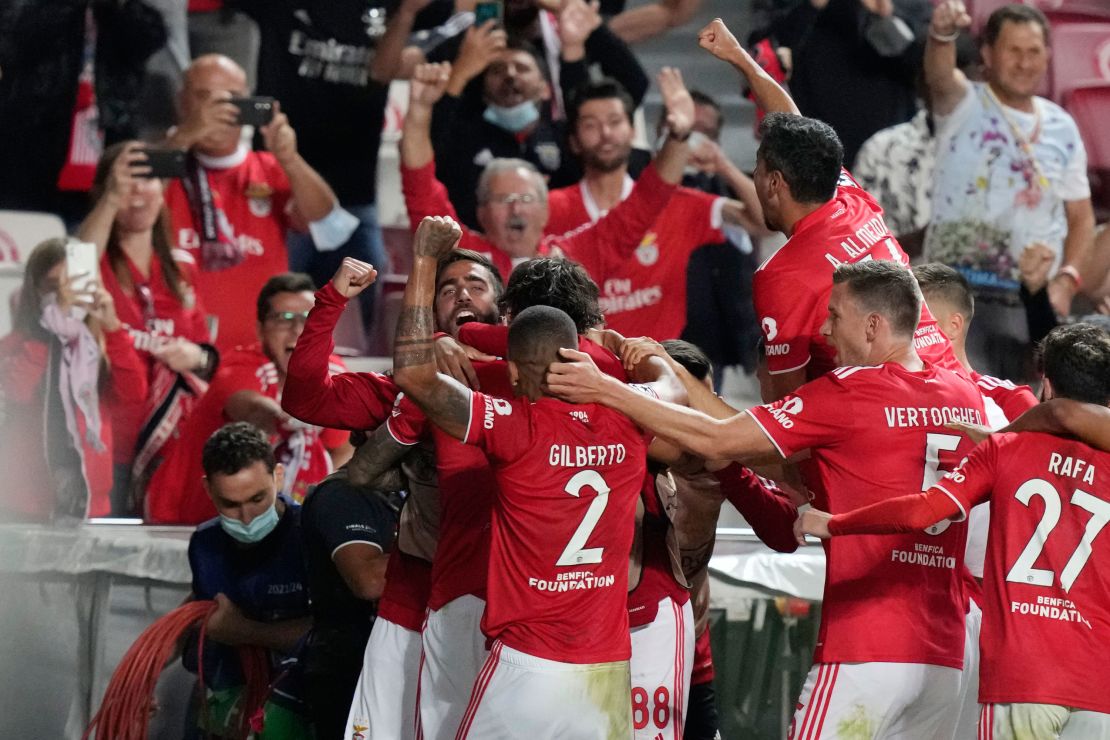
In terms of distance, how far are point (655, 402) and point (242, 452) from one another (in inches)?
83.9

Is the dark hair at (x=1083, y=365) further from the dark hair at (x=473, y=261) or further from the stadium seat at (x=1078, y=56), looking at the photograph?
the stadium seat at (x=1078, y=56)

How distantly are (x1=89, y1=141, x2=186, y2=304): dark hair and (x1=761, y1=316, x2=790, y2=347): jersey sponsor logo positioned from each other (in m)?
3.81

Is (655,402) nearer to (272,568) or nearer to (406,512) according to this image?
(406,512)

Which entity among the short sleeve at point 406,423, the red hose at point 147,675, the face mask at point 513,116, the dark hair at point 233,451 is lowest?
the red hose at point 147,675

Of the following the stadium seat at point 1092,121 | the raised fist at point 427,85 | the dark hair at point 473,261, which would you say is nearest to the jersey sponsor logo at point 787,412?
the dark hair at point 473,261

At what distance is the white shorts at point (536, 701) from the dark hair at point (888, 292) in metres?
1.30

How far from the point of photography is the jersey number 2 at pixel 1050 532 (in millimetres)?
4426

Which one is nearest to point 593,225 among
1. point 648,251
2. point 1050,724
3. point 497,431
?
point 648,251

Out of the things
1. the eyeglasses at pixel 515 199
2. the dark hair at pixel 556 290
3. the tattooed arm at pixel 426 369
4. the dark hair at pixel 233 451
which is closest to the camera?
the tattooed arm at pixel 426 369

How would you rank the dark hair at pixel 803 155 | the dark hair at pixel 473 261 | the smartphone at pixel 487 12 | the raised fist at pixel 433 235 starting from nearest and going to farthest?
the raised fist at pixel 433 235, the dark hair at pixel 803 155, the dark hair at pixel 473 261, the smartphone at pixel 487 12

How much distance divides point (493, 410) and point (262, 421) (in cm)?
290

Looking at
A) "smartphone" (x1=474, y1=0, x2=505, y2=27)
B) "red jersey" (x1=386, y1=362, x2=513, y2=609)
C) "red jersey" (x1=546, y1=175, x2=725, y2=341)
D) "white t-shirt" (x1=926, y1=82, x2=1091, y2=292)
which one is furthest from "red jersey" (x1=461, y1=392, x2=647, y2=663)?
"white t-shirt" (x1=926, y1=82, x2=1091, y2=292)

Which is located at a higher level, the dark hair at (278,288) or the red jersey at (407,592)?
the dark hair at (278,288)

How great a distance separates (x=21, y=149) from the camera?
8.57 metres
